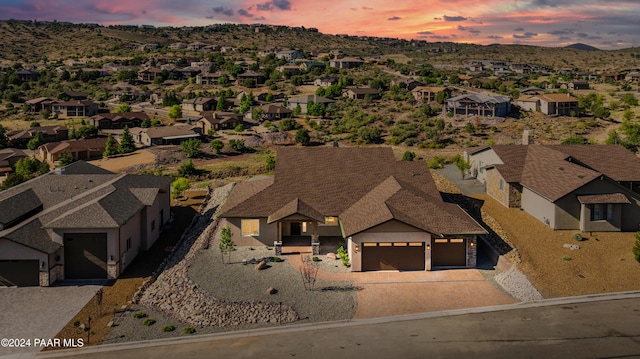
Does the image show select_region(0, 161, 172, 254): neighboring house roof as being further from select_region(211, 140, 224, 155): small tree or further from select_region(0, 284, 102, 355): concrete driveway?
select_region(211, 140, 224, 155): small tree

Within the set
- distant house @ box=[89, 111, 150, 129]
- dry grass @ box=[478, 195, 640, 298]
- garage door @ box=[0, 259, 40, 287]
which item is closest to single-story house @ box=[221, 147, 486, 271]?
dry grass @ box=[478, 195, 640, 298]

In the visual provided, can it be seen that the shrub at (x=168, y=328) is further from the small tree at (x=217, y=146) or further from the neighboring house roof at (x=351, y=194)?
the small tree at (x=217, y=146)

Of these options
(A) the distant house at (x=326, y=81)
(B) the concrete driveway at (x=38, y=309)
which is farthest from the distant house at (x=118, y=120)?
(B) the concrete driveway at (x=38, y=309)

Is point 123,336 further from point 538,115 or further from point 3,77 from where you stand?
point 3,77

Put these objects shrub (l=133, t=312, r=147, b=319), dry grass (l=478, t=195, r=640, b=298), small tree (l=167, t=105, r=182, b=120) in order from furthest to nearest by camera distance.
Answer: small tree (l=167, t=105, r=182, b=120), dry grass (l=478, t=195, r=640, b=298), shrub (l=133, t=312, r=147, b=319)

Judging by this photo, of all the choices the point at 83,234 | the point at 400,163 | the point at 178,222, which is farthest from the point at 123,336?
the point at 400,163

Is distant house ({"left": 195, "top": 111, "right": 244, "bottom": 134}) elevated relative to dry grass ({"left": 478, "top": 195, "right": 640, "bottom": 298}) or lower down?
elevated
